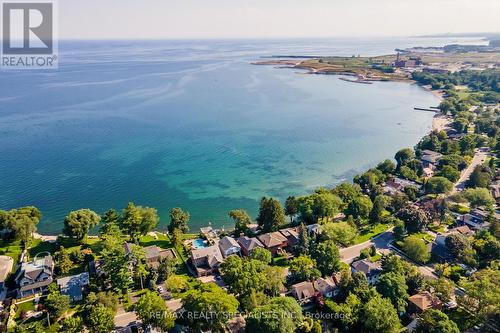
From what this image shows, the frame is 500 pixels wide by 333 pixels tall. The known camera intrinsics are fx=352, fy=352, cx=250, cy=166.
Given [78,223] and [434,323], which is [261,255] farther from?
[78,223]

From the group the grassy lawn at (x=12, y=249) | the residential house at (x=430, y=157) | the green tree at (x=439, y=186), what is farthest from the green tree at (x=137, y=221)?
the residential house at (x=430, y=157)

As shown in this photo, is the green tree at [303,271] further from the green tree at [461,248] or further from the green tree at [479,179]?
the green tree at [479,179]

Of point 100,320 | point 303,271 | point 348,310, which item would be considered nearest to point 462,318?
point 348,310

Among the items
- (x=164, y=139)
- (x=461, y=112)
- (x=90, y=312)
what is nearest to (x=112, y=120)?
(x=164, y=139)

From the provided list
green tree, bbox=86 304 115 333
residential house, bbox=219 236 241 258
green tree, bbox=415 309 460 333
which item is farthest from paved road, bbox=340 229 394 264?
green tree, bbox=86 304 115 333

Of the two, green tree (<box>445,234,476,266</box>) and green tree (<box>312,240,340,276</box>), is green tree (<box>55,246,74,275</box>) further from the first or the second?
green tree (<box>445,234,476,266</box>)
